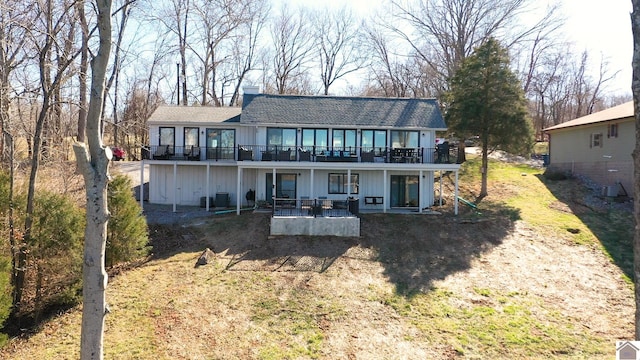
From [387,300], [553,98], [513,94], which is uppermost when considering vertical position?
[553,98]

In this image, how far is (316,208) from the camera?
16.5m

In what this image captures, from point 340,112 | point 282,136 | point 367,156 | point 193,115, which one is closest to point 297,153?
point 282,136

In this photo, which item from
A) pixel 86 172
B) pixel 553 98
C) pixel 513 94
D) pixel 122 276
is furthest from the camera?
pixel 553 98

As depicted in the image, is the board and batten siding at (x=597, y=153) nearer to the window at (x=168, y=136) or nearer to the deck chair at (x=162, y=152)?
the window at (x=168, y=136)

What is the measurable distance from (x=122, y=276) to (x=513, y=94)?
1983 centimetres

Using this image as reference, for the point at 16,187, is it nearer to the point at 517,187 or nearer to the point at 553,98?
the point at 517,187

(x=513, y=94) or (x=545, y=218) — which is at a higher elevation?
(x=513, y=94)

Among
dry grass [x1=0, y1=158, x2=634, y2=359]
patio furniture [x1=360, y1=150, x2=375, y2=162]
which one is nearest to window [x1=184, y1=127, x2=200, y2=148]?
dry grass [x1=0, y1=158, x2=634, y2=359]

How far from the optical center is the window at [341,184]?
781 inches

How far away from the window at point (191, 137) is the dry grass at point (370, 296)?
5.00 m

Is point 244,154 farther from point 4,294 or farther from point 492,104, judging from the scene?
point 492,104

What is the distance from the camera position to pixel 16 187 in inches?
414

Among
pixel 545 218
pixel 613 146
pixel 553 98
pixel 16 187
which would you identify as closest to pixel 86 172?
pixel 16 187

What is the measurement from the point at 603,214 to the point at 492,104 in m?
7.69
